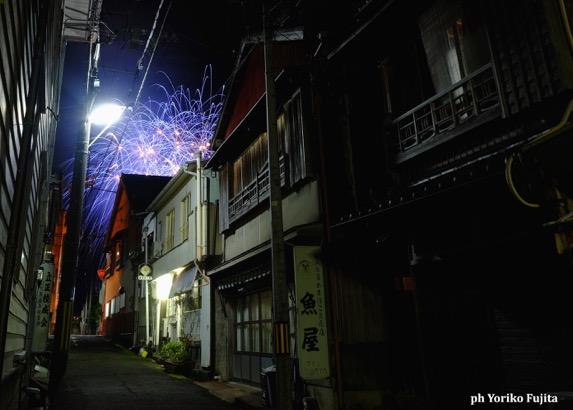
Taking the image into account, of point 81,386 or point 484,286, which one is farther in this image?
point 81,386

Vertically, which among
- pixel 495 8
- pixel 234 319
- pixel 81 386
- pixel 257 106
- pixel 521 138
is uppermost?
pixel 257 106

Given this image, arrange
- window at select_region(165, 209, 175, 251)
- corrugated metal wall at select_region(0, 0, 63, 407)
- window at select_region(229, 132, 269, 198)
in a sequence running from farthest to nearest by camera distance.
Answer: window at select_region(165, 209, 175, 251) < window at select_region(229, 132, 269, 198) < corrugated metal wall at select_region(0, 0, 63, 407)

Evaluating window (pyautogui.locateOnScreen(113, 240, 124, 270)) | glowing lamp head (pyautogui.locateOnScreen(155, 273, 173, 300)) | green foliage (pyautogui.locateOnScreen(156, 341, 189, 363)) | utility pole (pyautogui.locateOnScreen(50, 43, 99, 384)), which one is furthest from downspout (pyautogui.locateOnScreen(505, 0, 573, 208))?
window (pyautogui.locateOnScreen(113, 240, 124, 270))

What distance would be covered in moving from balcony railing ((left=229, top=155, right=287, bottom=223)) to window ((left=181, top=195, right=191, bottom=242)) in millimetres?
4905

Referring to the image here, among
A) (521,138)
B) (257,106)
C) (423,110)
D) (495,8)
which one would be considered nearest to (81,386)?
(257,106)

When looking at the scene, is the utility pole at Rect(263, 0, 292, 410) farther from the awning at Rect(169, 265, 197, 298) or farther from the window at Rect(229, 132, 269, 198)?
the awning at Rect(169, 265, 197, 298)

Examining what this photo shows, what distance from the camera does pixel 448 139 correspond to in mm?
→ 9109

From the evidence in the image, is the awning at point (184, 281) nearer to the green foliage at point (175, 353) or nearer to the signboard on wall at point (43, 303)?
the green foliage at point (175, 353)

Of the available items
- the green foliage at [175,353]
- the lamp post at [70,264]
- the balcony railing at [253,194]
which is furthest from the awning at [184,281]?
the lamp post at [70,264]

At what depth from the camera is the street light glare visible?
1515cm

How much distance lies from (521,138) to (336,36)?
6622 millimetres

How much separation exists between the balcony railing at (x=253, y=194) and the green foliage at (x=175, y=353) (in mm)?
7155

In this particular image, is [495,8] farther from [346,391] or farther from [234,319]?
[234,319]

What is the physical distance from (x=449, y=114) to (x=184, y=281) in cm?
1621
